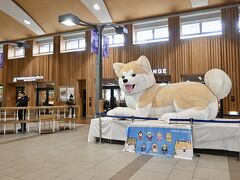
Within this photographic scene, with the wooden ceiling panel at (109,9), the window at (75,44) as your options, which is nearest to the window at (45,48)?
the window at (75,44)

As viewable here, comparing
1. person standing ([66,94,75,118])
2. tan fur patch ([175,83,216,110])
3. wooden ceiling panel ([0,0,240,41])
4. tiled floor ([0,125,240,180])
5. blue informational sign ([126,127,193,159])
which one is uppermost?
wooden ceiling panel ([0,0,240,41])

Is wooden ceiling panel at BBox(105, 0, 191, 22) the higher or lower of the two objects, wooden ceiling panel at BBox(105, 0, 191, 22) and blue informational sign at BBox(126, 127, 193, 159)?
the higher

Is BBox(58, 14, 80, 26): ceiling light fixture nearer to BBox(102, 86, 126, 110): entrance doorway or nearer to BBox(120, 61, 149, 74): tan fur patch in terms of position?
BBox(120, 61, 149, 74): tan fur patch

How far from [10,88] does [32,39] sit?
4.84 m

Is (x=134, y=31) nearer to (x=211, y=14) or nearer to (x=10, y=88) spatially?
(x=211, y=14)

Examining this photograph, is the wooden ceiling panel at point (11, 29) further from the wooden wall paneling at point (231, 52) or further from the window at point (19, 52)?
the wooden wall paneling at point (231, 52)

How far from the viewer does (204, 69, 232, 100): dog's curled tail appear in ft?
16.3

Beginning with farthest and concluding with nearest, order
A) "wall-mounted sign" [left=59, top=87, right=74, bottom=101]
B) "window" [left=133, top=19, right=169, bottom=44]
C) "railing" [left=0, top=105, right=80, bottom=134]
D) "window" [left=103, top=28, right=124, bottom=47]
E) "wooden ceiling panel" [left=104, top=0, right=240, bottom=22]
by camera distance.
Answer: "wall-mounted sign" [left=59, top=87, right=74, bottom=101] < "window" [left=103, top=28, right=124, bottom=47] < "window" [left=133, top=19, right=169, bottom=44] < "wooden ceiling panel" [left=104, top=0, right=240, bottom=22] < "railing" [left=0, top=105, right=80, bottom=134]

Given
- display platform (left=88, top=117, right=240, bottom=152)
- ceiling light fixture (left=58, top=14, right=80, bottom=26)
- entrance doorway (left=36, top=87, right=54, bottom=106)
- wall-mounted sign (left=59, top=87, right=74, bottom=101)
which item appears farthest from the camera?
entrance doorway (left=36, top=87, right=54, bottom=106)

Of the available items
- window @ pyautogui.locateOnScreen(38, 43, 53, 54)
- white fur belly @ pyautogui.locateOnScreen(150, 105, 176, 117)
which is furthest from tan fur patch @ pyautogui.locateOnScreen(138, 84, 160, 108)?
window @ pyautogui.locateOnScreen(38, 43, 53, 54)

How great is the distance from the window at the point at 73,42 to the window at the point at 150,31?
4086mm

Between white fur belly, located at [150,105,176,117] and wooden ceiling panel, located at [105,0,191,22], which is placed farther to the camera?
wooden ceiling panel, located at [105,0,191,22]

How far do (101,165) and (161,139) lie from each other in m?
1.35

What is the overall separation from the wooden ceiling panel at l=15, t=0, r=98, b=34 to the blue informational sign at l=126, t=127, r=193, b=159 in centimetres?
1040
